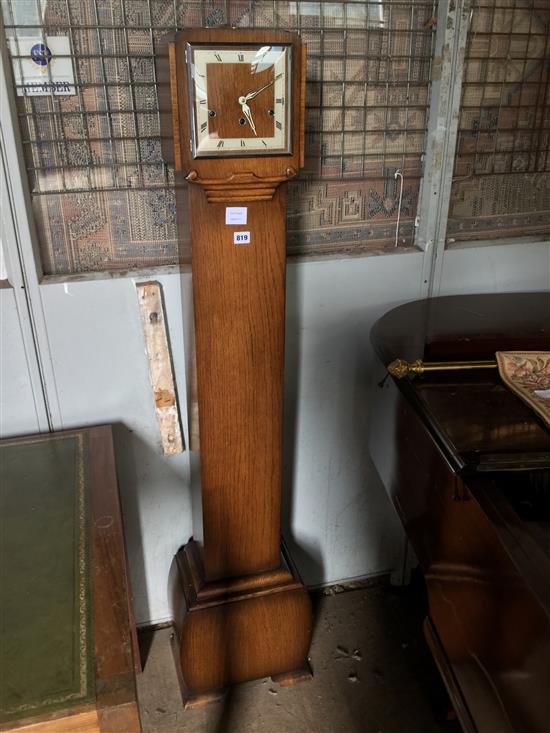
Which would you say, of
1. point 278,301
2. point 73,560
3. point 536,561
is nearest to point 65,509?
point 73,560

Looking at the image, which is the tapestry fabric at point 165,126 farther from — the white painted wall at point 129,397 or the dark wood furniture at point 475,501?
the dark wood furniture at point 475,501

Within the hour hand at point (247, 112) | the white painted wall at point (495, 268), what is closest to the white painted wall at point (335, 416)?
the white painted wall at point (495, 268)

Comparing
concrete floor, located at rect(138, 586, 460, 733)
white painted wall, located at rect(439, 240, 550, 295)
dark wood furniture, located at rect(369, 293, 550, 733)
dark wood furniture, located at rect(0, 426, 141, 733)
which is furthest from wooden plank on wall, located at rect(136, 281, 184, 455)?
white painted wall, located at rect(439, 240, 550, 295)

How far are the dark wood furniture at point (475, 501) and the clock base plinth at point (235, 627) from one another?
0.43 m

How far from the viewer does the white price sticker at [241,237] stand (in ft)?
4.27

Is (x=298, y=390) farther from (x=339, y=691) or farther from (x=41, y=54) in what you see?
(x=41, y=54)

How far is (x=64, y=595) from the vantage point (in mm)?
1094

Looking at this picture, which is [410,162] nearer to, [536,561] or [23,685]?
[536,561]

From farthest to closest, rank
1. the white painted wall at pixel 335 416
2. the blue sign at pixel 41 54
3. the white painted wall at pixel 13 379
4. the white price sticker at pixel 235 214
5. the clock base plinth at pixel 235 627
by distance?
the white painted wall at pixel 335 416, the clock base plinth at pixel 235 627, the white painted wall at pixel 13 379, the blue sign at pixel 41 54, the white price sticker at pixel 235 214

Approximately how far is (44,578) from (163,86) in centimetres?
94

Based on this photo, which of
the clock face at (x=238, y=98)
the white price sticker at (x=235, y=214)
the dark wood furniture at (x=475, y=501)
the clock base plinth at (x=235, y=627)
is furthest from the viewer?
the clock base plinth at (x=235, y=627)

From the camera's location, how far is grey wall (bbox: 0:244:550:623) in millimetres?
1616

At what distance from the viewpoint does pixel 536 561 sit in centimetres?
90

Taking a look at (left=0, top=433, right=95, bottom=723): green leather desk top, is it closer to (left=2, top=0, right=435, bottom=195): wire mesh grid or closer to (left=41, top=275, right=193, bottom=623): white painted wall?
(left=41, top=275, right=193, bottom=623): white painted wall
